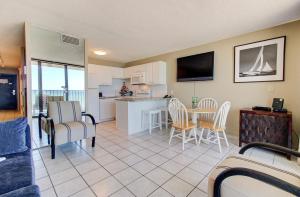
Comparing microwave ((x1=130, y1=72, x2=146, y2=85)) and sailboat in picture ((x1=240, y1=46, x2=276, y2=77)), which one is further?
microwave ((x1=130, y1=72, x2=146, y2=85))

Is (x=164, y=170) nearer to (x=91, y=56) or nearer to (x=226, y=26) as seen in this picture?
(x=226, y=26)

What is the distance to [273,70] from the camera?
2.75 meters

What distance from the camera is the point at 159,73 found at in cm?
458

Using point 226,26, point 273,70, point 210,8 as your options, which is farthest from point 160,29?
Result: point 273,70

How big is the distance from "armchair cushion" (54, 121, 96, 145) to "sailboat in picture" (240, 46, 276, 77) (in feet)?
11.1

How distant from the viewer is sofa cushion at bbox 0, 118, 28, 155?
1.59 meters

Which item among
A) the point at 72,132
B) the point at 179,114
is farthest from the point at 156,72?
the point at 72,132

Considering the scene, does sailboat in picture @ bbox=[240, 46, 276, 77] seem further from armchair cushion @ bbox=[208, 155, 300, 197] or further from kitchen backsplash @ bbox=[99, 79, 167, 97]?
kitchen backsplash @ bbox=[99, 79, 167, 97]

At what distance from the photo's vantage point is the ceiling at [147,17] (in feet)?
6.82

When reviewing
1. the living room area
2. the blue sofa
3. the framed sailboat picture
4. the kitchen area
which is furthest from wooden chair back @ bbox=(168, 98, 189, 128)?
the blue sofa

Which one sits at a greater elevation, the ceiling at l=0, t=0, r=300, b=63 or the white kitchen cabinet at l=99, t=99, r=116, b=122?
the ceiling at l=0, t=0, r=300, b=63

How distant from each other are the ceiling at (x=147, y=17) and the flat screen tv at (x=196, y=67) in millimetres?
455

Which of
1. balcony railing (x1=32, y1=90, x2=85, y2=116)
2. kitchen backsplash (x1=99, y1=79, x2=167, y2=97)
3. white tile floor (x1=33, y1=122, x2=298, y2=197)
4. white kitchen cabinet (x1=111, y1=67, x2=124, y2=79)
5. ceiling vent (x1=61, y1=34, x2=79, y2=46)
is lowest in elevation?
white tile floor (x1=33, y1=122, x2=298, y2=197)

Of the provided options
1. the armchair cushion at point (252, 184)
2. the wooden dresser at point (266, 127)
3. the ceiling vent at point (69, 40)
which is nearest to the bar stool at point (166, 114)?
the wooden dresser at point (266, 127)
